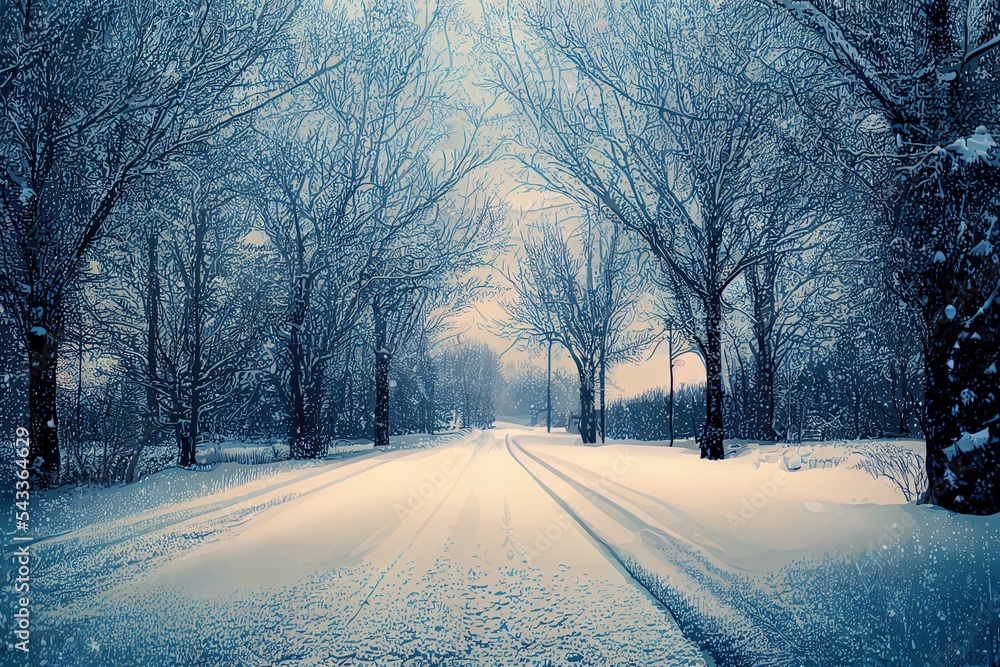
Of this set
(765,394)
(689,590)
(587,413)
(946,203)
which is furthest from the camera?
(587,413)

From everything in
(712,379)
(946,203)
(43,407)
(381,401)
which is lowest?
(381,401)

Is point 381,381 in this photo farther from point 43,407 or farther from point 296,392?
point 43,407

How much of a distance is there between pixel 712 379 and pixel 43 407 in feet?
47.0

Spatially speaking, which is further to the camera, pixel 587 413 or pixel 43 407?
pixel 587 413

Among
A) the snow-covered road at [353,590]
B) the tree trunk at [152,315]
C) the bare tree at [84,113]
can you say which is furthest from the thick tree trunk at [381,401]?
the snow-covered road at [353,590]

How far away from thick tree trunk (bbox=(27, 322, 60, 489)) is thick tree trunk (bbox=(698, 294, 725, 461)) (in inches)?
541

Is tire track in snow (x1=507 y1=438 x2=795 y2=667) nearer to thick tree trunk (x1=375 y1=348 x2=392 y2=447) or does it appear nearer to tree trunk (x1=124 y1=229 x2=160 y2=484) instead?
tree trunk (x1=124 y1=229 x2=160 y2=484)

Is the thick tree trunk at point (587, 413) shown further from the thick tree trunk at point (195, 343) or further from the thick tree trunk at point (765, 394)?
the thick tree trunk at point (195, 343)

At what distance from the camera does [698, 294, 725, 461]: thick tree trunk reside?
14648mm

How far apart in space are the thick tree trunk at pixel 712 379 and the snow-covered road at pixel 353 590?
23.1ft

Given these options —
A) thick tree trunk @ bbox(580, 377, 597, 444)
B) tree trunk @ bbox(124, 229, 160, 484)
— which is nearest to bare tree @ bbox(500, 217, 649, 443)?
thick tree trunk @ bbox(580, 377, 597, 444)

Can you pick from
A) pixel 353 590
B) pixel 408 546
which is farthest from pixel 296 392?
→ pixel 353 590

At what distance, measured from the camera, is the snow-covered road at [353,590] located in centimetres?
361

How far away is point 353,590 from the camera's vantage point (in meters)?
4.73
